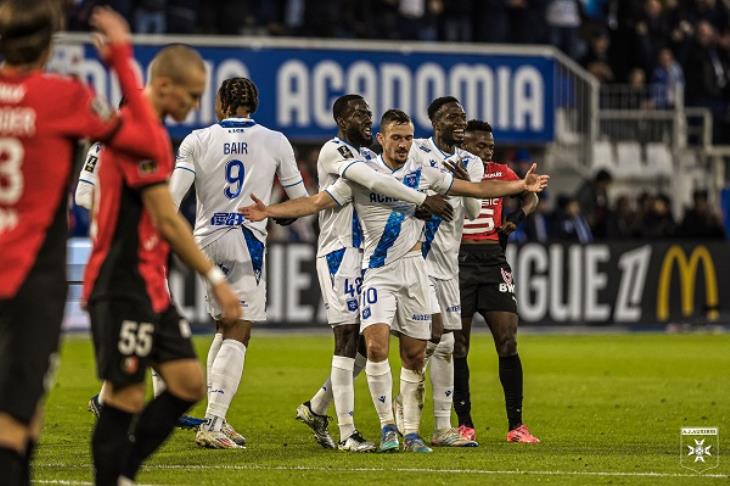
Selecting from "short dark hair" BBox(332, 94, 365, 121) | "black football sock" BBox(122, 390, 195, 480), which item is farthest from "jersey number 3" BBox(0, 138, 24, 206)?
"short dark hair" BBox(332, 94, 365, 121)

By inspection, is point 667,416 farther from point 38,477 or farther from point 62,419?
point 38,477

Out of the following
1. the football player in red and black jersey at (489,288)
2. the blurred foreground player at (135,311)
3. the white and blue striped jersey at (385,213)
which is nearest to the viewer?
the blurred foreground player at (135,311)

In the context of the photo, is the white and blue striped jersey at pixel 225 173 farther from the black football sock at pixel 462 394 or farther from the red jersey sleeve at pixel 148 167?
the red jersey sleeve at pixel 148 167

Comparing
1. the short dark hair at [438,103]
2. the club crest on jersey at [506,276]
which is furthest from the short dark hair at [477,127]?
the club crest on jersey at [506,276]

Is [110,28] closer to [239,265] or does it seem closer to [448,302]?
[239,265]

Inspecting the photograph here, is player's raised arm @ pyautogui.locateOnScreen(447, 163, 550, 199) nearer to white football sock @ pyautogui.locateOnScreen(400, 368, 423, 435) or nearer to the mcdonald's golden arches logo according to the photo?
white football sock @ pyautogui.locateOnScreen(400, 368, 423, 435)

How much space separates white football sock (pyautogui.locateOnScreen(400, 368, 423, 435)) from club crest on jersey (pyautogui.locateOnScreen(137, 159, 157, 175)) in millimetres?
A: 4497

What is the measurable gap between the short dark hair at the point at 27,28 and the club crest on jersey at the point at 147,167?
731mm

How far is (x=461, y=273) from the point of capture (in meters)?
12.4

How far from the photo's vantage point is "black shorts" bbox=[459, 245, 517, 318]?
1219 cm

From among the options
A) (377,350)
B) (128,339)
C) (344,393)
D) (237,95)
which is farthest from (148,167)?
(237,95)

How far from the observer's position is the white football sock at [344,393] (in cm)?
1074

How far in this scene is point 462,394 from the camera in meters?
Result: 12.0

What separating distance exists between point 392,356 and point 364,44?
342 inches
